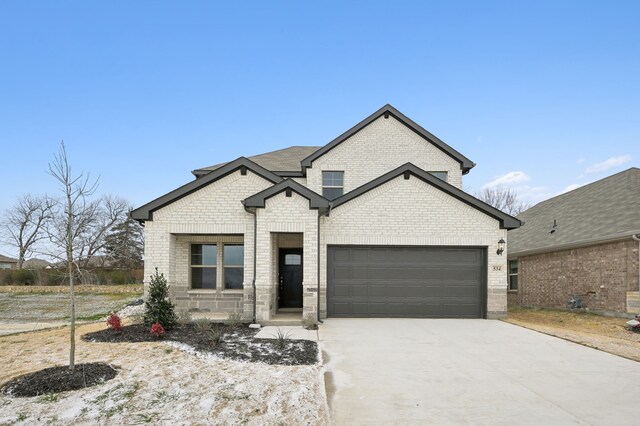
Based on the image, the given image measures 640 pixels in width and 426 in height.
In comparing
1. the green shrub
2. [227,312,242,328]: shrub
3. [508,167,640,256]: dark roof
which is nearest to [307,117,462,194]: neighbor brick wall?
[508,167,640,256]: dark roof

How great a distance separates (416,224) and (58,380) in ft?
32.6

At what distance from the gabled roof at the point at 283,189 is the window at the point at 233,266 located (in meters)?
2.05

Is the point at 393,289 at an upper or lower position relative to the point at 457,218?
lower

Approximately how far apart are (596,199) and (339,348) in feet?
51.7

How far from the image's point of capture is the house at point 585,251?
13.3 m

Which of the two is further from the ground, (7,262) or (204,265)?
(204,265)

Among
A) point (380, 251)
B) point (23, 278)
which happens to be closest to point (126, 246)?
point (23, 278)

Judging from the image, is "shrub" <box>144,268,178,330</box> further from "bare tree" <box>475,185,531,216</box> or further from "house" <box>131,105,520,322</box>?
"bare tree" <box>475,185,531,216</box>

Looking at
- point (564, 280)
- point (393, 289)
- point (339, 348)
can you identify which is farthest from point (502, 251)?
point (339, 348)

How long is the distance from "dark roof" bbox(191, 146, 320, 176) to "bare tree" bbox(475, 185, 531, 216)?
32884 millimetres

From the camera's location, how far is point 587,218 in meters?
16.4

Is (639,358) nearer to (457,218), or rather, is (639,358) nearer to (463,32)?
(457,218)

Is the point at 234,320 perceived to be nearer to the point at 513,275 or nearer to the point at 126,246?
the point at 513,275

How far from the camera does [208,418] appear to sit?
4.37m
